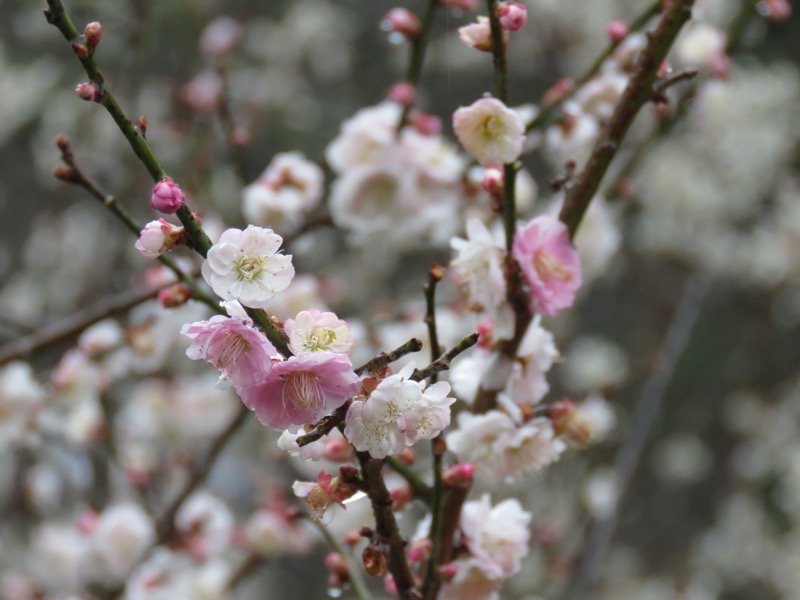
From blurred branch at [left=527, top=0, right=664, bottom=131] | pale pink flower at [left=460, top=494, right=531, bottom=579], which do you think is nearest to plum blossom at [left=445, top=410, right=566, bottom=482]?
pale pink flower at [left=460, top=494, right=531, bottom=579]

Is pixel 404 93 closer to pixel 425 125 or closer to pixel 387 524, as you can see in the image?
pixel 425 125

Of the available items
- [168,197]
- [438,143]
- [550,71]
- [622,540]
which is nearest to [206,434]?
[438,143]

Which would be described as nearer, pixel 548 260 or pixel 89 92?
pixel 89 92

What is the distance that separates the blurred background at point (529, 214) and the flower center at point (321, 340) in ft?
5.34

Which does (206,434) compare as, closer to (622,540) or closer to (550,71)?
(622,540)

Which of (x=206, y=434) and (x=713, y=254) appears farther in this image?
(x=713, y=254)

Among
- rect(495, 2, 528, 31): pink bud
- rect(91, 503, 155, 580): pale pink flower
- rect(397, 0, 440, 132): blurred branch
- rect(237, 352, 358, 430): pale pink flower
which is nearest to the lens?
rect(237, 352, 358, 430): pale pink flower

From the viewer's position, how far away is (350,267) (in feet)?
12.3

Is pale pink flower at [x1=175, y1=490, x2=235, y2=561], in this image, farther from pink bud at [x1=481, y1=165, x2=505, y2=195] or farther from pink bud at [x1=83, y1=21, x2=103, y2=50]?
pink bud at [x1=83, y1=21, x2=103, y2=50]

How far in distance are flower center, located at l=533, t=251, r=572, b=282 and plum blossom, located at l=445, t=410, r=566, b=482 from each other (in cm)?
A: 14

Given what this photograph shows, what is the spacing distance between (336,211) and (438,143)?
0.23m

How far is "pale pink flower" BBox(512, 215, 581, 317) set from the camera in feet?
2.68

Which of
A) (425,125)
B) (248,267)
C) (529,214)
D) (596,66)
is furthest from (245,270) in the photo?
(529,214)

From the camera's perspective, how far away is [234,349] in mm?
580
